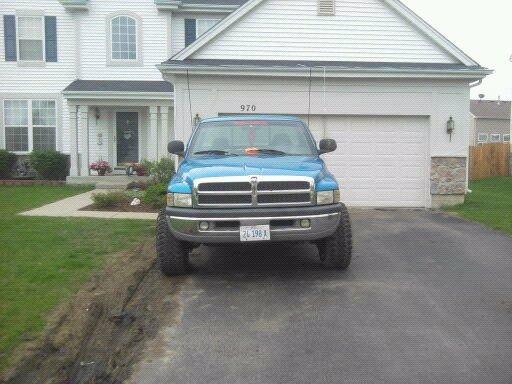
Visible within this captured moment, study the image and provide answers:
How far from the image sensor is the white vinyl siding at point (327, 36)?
46.9 feet

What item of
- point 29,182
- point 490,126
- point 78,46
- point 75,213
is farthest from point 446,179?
point 490,126

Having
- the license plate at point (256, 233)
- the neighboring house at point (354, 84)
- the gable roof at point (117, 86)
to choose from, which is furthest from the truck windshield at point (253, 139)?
the gable roof at point (117, 86)

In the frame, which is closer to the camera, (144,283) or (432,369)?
(432,369)

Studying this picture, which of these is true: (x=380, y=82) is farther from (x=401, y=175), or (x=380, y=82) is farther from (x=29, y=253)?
(x=29, y=253)

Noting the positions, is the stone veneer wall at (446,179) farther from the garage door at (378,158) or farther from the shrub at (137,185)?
the shrub at (137,185)

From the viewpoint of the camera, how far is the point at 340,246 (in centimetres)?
725

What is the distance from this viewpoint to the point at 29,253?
8.30 m

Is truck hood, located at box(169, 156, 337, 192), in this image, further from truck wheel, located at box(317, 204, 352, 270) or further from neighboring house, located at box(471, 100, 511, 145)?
neighboring house, located at box(471, 100, 511, 145)

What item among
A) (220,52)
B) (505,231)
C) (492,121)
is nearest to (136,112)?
(220,52)

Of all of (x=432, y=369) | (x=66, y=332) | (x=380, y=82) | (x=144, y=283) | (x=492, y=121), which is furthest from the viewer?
(x=492, y=121)

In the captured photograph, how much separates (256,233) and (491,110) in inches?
1998

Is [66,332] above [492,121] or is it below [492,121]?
below

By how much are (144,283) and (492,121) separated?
162ft

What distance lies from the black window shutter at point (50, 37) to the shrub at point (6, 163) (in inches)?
142
